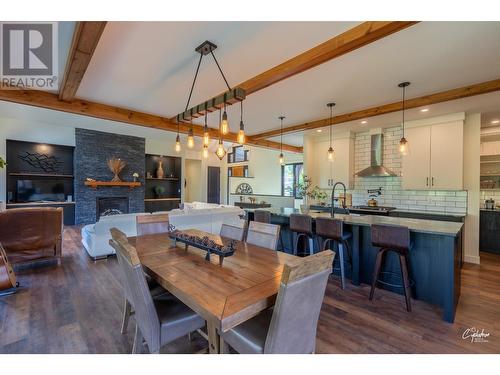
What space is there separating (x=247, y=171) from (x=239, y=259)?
360 inches

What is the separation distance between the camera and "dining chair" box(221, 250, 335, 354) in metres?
1.15

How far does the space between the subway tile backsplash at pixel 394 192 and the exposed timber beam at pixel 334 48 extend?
3.65 m

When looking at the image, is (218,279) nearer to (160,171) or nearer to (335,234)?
(335,234)

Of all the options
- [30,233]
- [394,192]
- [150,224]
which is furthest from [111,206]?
[394,192]

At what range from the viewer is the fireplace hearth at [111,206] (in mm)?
7056

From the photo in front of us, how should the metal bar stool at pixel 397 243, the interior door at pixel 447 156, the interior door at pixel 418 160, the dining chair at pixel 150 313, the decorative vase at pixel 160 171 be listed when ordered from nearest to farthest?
the dining chair at pixel 150 313
the metal bar stool at pixel 397 243
the interior door at pixel 447 156
the interior door at pixel 418 160
the decorative vase at pixel 160 171

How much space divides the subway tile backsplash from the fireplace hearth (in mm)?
6796

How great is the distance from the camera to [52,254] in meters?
3.68

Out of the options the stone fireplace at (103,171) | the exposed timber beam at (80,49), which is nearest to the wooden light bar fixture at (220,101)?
the exposed timber beam at (80,49)

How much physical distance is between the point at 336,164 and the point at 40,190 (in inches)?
312

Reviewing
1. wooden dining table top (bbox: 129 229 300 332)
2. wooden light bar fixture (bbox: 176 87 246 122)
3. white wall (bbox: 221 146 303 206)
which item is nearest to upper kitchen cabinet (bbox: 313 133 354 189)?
white wall (bbox: 221 146 303 206)

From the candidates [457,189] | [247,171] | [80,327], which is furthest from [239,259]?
[247,171]

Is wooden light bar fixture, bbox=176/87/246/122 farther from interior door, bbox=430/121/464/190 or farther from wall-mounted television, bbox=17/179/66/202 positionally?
wall-mounted television, bbox=17/179/66/202

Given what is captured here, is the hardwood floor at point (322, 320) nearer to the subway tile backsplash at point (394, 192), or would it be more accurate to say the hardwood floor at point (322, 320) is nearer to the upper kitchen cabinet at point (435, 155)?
the subway tile backsplash at point (394, 192)
